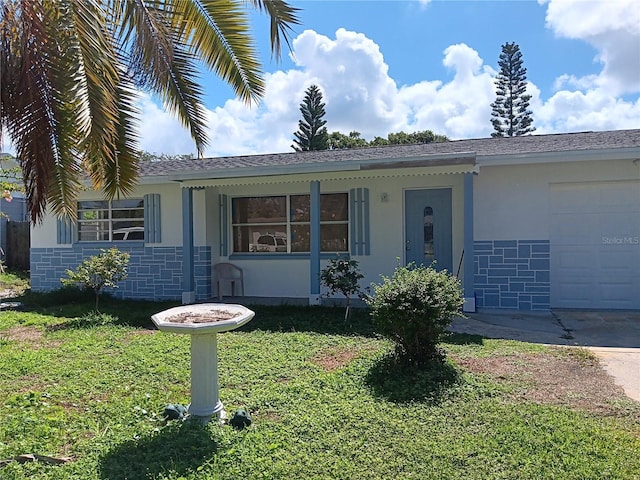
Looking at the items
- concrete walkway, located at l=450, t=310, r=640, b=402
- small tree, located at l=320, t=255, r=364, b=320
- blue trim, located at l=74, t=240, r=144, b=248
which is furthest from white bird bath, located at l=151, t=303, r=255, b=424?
blue trim, located at l=74, t=240, r=144, b=248

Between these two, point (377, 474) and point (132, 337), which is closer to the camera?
point (377, 474)

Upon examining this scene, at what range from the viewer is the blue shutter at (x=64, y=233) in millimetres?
11852

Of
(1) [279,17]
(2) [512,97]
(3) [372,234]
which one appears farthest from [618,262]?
(2) [512,97]

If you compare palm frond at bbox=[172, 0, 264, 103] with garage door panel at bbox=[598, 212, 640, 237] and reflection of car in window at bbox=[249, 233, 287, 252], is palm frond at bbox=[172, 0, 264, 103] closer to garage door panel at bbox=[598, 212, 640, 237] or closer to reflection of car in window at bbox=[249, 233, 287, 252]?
reflection of car in window at bbox=[249, 233, 287, 252]

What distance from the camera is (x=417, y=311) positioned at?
482 centimetres

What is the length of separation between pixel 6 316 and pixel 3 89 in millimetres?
6747

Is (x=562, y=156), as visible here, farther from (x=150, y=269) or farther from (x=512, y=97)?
(x=512, y=97)

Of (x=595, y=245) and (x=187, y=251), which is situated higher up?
(x=595, y=245)

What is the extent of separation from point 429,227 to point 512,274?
5.98ft

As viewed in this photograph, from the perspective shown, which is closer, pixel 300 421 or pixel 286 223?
pixel 300 421

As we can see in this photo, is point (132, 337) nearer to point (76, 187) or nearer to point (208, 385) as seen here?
point (76, 187)

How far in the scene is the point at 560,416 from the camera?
3768 mm

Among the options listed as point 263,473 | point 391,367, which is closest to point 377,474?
point 263,473

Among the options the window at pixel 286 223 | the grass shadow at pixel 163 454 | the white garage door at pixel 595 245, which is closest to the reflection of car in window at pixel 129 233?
the window at pixel 286 223
